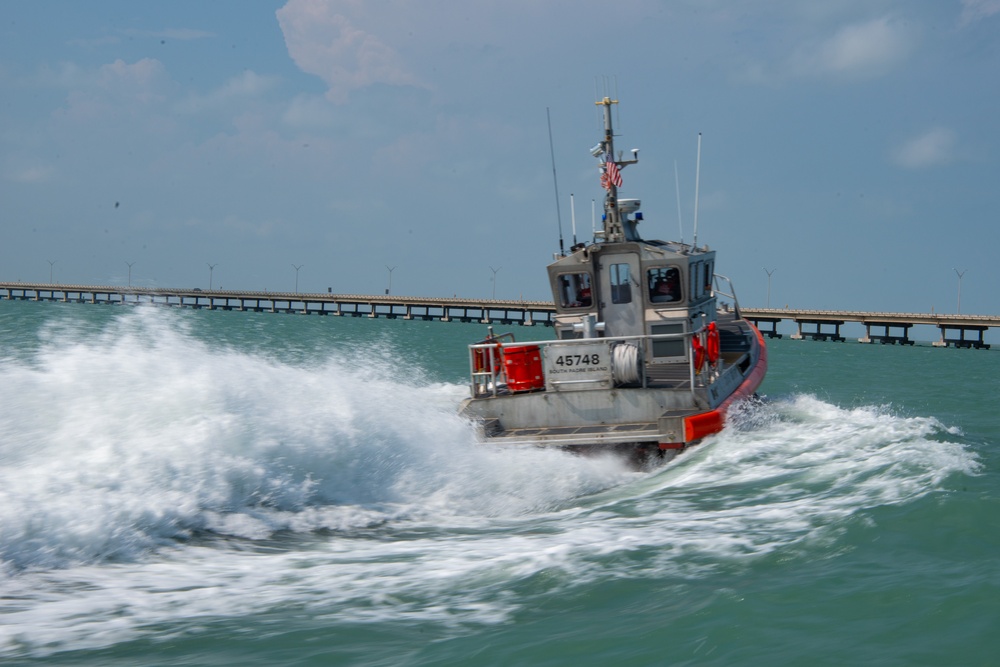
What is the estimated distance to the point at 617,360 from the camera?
11.3 m

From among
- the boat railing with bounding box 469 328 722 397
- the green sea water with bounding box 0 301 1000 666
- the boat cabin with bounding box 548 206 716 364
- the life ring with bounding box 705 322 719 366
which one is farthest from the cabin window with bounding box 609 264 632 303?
the green sea water with bounding box 0 301 1000 666

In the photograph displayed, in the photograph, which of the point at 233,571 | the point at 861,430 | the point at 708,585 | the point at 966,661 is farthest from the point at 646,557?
the point at 861,430

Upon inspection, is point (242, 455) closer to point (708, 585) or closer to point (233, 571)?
point (233, 571)

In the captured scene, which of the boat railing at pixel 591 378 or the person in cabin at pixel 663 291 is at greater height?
the person in cabin at pixel 663 291

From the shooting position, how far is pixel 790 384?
979 inches

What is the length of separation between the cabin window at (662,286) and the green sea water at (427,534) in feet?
6.87

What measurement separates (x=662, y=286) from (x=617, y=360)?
243 centimetres

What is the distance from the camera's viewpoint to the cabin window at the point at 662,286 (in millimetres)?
13258

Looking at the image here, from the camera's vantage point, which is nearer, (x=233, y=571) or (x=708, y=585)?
(x=708, y=585)

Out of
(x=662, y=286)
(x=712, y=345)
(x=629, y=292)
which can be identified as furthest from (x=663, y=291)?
(x=712, y=345)

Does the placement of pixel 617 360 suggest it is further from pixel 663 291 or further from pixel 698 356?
pixel 663 291

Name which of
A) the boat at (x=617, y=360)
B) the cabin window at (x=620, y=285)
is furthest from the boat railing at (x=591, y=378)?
the cabin window at (x=620, y=285)

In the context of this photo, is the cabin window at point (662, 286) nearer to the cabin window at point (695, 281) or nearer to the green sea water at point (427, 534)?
the cabin window at point (695, 281)

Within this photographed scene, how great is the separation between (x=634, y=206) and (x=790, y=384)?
12289 millimetres
